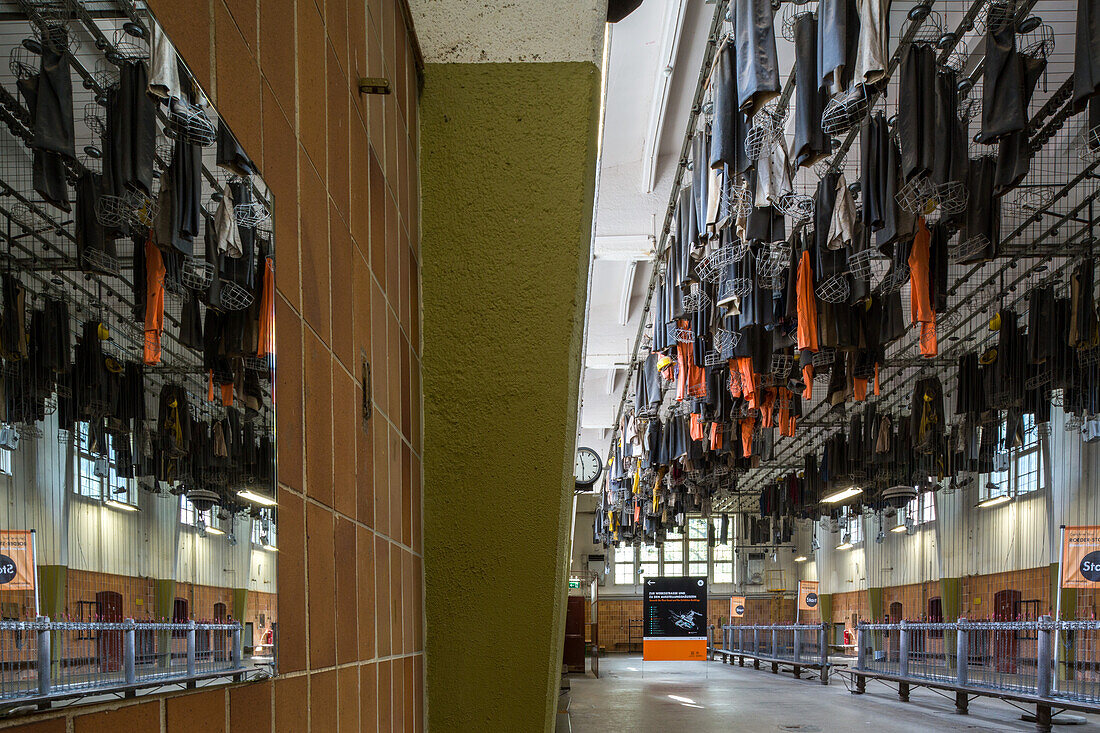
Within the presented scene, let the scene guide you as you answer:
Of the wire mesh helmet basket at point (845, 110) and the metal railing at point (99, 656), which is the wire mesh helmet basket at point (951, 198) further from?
the metal railing at point (99, 656)

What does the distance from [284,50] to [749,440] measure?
29.3 ft

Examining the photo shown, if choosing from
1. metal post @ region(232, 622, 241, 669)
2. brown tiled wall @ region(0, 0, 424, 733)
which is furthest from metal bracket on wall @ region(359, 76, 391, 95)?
metal post @ region(232, 622, 241, 669)

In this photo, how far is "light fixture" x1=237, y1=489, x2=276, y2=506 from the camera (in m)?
0.90

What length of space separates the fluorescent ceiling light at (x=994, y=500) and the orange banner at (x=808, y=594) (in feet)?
33.7

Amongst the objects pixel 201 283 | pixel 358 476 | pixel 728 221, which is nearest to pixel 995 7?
pixel 728 221

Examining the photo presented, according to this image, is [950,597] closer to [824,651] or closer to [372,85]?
[824,651]

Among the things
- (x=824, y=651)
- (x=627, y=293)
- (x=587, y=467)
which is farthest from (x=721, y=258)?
(x=824, y=651)

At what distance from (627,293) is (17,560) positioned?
11.3m

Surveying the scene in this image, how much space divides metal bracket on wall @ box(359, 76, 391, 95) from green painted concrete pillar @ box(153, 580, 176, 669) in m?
1.05

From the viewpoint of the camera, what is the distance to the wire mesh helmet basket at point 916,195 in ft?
17.5

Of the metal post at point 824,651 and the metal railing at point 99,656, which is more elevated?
the metal railing at point 99,656

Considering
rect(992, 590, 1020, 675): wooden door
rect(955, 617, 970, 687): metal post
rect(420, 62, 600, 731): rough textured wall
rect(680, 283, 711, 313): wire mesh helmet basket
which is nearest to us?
rect(420, 62, 600, 731): rough textured wall

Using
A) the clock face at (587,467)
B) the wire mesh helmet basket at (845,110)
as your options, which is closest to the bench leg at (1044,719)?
the wire mesh helmet basket at (845,110)

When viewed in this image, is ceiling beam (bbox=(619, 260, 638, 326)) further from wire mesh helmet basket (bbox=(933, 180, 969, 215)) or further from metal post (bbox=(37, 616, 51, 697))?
metal post (bbox=(37, 616, 51, 697))
